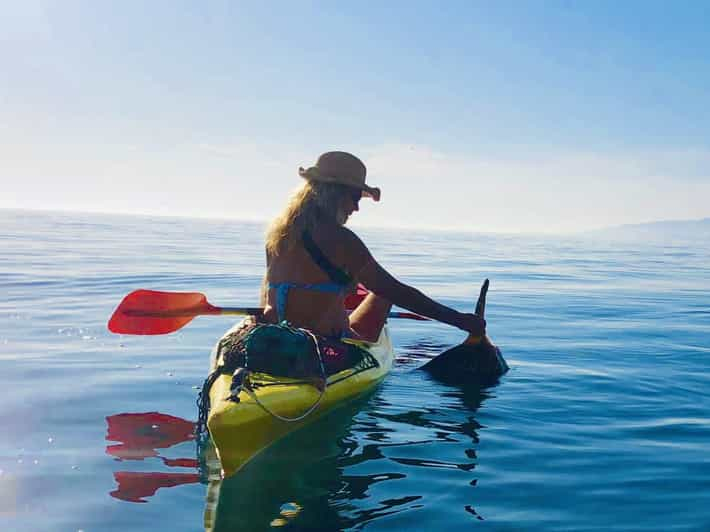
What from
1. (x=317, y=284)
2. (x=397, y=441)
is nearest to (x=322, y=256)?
(x=317, y=284)

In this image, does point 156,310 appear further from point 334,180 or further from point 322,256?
point 334,180

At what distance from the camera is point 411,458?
5629 millimetres

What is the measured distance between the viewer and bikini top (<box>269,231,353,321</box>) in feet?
20.4

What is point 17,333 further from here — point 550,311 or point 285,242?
point 550,311

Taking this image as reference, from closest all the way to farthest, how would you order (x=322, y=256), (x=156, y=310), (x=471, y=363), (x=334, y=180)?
(x=322, y=256) < (x=334, y=180) < (x=156, y=310) < (x=471, y=363)

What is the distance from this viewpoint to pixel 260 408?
17.3ft

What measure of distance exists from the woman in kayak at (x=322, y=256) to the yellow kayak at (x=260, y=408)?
662 mm

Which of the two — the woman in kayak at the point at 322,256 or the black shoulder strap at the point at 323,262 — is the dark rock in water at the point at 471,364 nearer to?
the woman in kayak at the point at 322,256

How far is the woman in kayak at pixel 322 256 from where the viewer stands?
6.23 meters

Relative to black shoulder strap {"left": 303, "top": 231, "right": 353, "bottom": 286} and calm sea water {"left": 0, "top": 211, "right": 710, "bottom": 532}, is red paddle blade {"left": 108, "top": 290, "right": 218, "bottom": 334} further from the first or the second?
black shoulder strap {"left": 303, "top": 231, "right": 353, "bottom": 286}

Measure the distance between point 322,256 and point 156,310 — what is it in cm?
231

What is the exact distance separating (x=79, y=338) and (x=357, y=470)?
24.2 ft

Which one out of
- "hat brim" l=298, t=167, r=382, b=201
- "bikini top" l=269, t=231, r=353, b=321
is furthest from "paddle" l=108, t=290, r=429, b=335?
"hat brim" l=298, t=167, r=382, b=201

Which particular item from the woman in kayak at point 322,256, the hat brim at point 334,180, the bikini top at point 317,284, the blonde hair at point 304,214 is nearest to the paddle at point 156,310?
the woman in kayak at point 322,256
